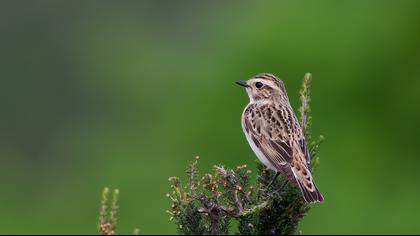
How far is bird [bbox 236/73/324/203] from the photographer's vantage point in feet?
37.1

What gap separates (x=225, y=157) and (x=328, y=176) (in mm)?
2124

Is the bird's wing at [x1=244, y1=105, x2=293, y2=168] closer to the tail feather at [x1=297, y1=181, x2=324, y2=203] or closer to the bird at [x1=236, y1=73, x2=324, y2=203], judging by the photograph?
the bird at [x1=236, y1=73, x2=324, y2=203]

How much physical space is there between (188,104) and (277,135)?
37.6ft

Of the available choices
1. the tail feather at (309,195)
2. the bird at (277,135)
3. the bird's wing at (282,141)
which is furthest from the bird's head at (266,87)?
the tail feather at (309,195)

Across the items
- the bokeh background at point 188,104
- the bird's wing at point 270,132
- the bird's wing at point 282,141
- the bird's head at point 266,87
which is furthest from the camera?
the bokeh background at point 188,104

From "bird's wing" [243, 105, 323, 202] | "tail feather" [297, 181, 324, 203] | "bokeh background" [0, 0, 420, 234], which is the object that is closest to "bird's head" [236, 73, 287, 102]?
"bird's wing" [243, 105, 323, 202]

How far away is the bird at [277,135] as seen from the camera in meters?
11.3

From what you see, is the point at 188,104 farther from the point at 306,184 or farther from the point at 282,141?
the point at 306,184

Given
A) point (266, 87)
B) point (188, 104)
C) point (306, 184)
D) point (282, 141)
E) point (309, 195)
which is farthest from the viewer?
point (188, 104)

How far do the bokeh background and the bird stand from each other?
635cm

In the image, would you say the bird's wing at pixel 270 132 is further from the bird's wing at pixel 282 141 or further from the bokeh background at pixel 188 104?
the bokeh background at pixel 188 104

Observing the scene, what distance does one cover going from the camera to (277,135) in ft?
40.7

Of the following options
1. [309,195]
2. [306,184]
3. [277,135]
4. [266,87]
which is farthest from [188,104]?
[309,195]

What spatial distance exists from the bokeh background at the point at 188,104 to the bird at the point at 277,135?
20.8 ft
